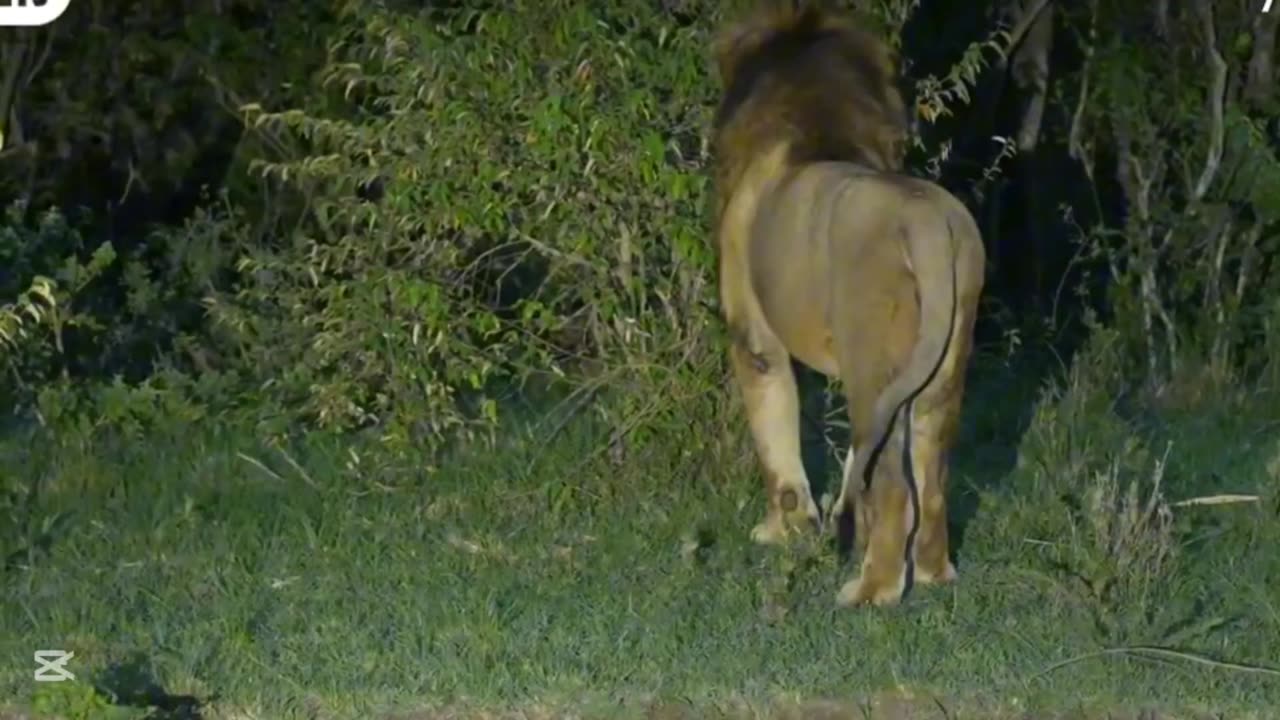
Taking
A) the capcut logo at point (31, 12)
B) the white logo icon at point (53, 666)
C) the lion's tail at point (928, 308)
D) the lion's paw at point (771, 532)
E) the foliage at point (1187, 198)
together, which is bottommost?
the foliage at point (1187, 198)

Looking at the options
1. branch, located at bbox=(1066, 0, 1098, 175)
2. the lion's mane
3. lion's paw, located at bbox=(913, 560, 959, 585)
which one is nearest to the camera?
lion's paw, located at bbox=(913, 560, 959, 585)

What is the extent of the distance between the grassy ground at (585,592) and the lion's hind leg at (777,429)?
0.57 ft

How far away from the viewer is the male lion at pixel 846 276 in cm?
704

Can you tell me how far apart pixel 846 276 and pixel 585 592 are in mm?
1196

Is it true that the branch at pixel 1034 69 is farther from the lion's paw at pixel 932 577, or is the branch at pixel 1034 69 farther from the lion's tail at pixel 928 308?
the lion's tail at pixel 928 308

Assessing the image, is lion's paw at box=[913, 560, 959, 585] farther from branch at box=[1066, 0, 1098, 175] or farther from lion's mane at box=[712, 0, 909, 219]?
branch at box=[1066, 0, 1098, 175]

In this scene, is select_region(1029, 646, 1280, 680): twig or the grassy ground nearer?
the grassy ground

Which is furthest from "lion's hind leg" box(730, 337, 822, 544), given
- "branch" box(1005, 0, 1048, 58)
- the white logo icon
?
"branch" box(1005, 0, 1048, 58)

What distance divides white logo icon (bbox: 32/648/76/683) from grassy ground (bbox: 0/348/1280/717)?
5 cm

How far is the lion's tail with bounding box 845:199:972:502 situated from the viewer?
6953mm

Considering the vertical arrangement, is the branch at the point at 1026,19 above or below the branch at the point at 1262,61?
above

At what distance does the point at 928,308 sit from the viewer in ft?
22.9

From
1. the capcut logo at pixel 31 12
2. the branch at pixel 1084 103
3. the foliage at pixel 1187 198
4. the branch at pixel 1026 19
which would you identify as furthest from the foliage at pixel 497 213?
the branch at pixel 1084 103

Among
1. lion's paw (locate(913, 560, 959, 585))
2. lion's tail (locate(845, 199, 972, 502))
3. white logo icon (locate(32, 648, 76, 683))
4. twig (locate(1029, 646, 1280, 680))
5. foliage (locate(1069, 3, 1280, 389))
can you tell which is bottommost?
foliage (locate(1069, 3, 1280, 389))
